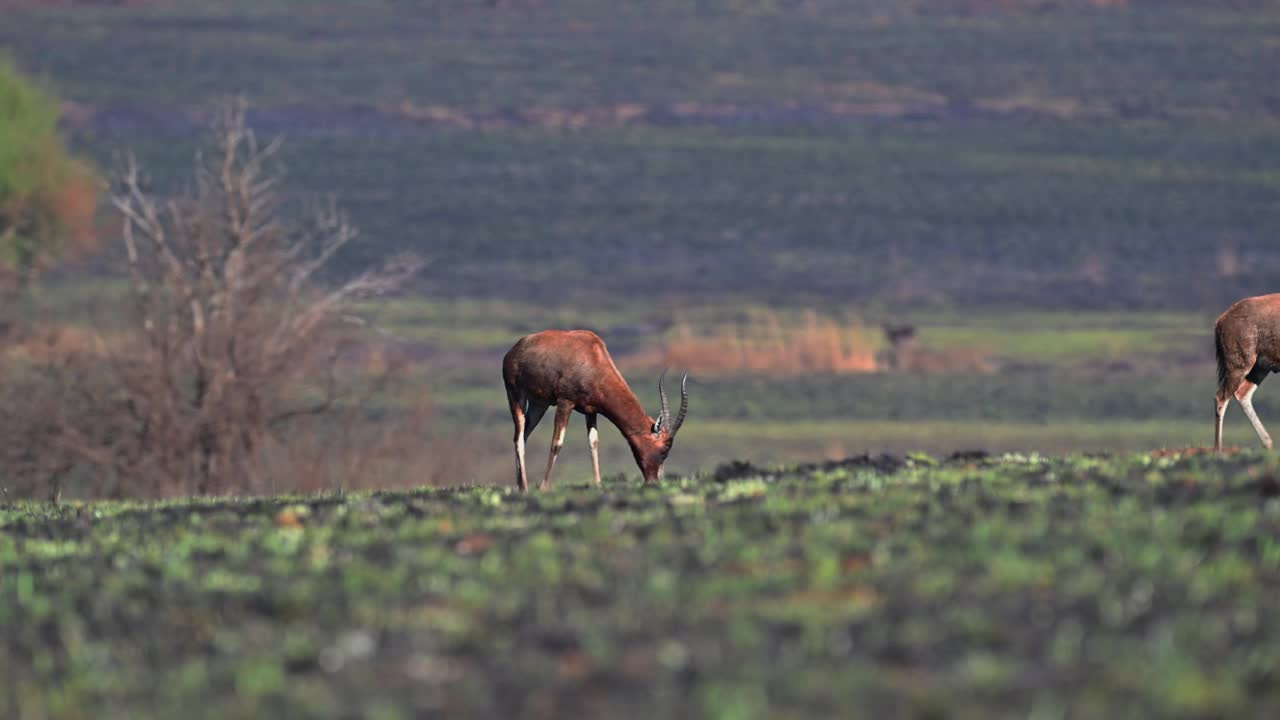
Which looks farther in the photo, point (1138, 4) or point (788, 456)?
point (1138, 4)

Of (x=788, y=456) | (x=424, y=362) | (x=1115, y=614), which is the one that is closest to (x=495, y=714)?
(x=1115, y=614)

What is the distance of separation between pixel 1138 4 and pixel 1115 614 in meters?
131

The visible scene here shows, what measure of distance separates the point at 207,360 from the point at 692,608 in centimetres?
3817

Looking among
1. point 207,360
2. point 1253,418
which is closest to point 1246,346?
point 1253,418

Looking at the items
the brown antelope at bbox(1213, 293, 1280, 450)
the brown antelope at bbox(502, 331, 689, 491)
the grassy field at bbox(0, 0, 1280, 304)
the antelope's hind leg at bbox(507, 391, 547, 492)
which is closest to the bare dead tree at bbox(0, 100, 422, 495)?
the antelope's hind leg at bbox(507, 391, 547, 492)

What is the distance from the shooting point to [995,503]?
60.6ft

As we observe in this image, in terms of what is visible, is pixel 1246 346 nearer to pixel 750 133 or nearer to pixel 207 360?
pixel 207 360

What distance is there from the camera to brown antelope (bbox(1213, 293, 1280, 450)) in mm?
26250

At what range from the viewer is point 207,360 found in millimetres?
A: 50969

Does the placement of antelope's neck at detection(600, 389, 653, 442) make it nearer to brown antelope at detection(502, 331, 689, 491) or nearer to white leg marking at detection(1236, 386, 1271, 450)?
brown antelope at detection(502, 331, 689, 491)

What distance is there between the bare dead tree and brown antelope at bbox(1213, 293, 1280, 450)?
2406 centimetres

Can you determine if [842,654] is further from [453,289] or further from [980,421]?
[453,289]

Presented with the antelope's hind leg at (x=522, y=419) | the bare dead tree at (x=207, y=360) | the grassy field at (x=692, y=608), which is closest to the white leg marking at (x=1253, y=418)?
the grassy field at (x=692, y=608)

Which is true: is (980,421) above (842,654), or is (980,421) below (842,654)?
below
